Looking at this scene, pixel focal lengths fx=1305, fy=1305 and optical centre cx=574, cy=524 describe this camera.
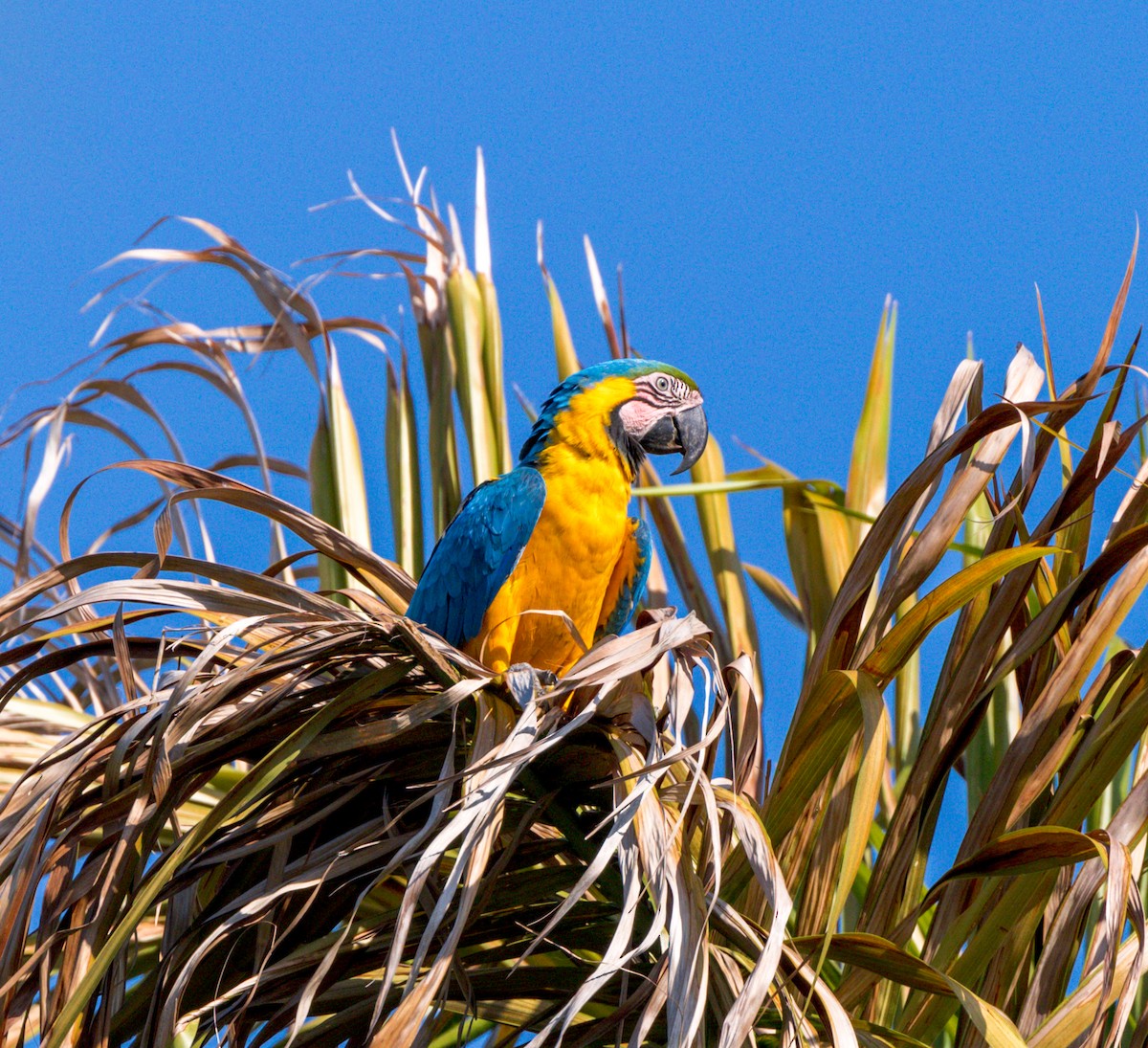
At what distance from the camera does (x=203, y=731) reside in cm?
158

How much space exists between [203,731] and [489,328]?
5.68 ft

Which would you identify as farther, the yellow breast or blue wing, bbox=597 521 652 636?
blue wing, bbox=597 521 652 636

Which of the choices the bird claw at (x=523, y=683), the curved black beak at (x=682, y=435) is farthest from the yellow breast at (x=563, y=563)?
the bird claw at (x=523, y=683)

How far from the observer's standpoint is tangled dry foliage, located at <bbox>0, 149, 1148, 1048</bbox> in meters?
1.35

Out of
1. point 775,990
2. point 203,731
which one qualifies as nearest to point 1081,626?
point 775,990

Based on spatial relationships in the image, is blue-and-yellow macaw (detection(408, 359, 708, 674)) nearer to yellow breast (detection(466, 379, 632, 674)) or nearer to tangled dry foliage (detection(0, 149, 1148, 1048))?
yellow breast (detection(466, 379, 632, 674))

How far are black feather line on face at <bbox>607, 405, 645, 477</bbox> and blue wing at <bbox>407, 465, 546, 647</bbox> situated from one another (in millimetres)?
288

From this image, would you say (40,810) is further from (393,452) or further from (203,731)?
(393,452)

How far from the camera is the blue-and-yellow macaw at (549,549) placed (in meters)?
2.60

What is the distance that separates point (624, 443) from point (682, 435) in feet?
0.85

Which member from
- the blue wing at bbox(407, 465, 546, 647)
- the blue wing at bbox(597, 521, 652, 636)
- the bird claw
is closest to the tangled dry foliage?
the bird claw

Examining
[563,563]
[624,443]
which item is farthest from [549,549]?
[624,443]

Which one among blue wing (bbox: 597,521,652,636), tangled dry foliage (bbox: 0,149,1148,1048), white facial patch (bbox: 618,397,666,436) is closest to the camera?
tangled dry foliage (bbox: 0,149,1148,1048)

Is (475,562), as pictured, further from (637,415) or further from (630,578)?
(637,415)
